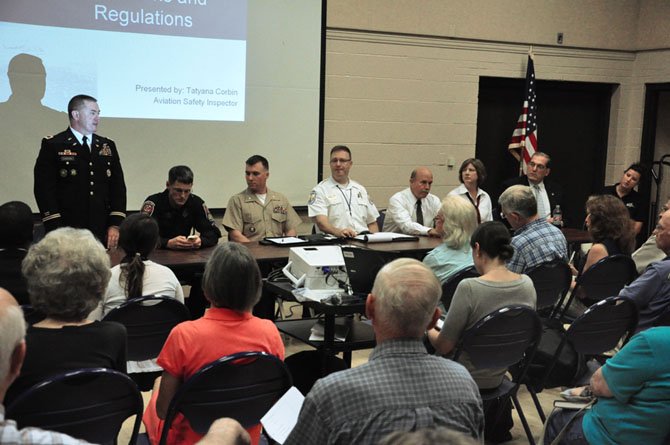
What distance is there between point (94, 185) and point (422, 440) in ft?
15.0

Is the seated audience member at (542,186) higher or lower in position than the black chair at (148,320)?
higher

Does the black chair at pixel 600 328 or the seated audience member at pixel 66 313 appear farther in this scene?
the black chair at pixel 600 328

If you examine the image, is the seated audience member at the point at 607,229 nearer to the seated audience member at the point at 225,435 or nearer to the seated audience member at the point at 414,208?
the seated audience member at the point at 414,208

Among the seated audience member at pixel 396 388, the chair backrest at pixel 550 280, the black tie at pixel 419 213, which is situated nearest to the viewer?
the seated audience member at pixel 396 388

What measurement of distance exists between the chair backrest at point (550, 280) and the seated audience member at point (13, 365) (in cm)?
303

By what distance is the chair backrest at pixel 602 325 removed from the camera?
9.92 ft

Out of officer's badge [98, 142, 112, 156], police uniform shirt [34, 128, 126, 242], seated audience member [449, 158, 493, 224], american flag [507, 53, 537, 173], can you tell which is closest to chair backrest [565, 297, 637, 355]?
seated audience member [449, 158, 493, 224]

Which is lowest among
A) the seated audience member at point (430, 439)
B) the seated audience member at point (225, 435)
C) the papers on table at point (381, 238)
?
the papers on table at point (381, 238)

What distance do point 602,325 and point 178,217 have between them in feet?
9.75

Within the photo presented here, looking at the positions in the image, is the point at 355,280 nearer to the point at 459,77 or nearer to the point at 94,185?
the point at 94,185

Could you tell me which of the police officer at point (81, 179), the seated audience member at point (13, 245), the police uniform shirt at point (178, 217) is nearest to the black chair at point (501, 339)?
the seated audience member at point (13, 245)

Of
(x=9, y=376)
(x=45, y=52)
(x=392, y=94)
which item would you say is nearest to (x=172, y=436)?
(x=9, y=376)

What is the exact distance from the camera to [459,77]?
723 cm

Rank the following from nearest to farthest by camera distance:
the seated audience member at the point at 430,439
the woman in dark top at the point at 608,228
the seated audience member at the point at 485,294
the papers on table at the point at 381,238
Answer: the seated audience member at the point at 430,439, the seated audience member at the point at 485,294, the woman in dark top at the point at 608,228, the papers on table at the point at 381,238
